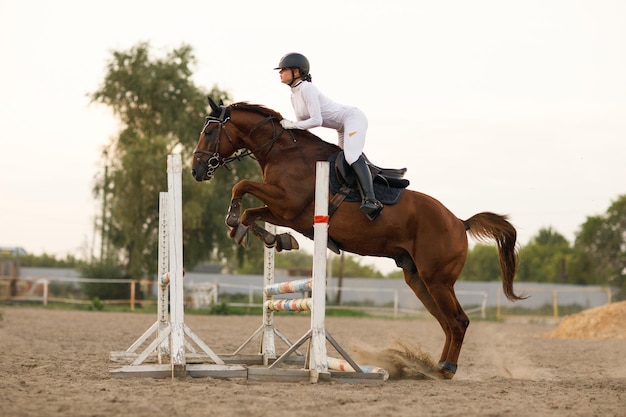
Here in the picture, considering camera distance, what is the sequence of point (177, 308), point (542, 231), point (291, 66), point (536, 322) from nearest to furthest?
→ point (177, 308) < point (291, 66) < point (536, 322) < point (542, 231)

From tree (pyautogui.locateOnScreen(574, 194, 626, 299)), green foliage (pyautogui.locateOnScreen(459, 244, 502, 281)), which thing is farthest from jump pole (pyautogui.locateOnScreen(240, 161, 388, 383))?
green foliage (pyautogui.locateOnScreen(459, 244, 502, 281))

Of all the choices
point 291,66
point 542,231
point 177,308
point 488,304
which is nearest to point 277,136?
point 291,66

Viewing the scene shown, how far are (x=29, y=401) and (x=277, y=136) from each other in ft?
10.8

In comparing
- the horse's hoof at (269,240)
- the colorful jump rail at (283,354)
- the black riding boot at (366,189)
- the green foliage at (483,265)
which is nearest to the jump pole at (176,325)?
the colorful jump rail at (283,354)

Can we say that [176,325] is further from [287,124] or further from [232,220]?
[287,124]

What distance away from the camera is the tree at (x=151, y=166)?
3081cm

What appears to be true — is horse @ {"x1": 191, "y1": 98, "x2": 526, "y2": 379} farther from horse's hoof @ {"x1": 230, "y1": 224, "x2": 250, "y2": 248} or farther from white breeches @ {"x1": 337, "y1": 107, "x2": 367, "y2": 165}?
white breeches @ {"x1": 337, "y1": 107, "x2": 367, "y2": 165}

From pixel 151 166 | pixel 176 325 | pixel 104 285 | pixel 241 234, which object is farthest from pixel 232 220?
pixel 104 285

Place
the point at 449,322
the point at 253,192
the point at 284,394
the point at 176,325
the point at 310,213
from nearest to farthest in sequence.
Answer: the point at 284,394 → the point at 176,325 → the point at 253,192 → the point at 310,213 → the point at 449,322

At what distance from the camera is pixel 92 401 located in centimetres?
488

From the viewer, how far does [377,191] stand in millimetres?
7184

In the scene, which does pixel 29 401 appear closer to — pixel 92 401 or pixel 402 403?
pixel 92 401

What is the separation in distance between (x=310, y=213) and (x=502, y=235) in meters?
2.43

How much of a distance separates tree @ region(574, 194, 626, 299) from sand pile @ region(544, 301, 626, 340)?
124 feet
